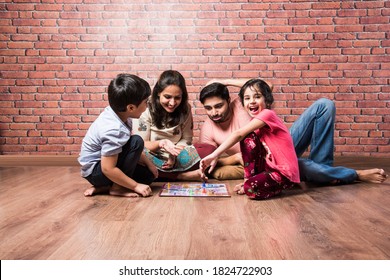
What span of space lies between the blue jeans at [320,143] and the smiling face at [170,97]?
0.84 metres

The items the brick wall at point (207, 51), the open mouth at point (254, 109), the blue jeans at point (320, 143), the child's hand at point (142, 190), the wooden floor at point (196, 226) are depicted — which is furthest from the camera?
the brick wall at point (207, 51)

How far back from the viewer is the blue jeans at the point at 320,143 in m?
2.33

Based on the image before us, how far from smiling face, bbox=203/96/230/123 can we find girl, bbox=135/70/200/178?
6.1 inches

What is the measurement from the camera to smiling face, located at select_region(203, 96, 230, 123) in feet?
8.28

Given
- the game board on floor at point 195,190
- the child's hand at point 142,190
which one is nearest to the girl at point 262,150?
the game board on floor at point 195,190

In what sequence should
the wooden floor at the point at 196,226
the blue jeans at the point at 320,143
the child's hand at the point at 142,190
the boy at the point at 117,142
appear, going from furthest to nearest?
A: the blue jeans at the point at 320,143
the child's hand at the point at 142,190
the boy at the point at 117,142
the wooden floor at the point at 196,226

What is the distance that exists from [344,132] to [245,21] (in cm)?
152

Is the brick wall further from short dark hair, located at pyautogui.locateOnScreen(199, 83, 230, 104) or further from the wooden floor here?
the wooden floor

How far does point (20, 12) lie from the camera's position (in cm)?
356

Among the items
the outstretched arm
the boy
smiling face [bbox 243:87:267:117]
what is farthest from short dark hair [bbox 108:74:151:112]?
smiling face [bbox 243:87:267:117]

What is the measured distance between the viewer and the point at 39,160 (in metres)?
3.57

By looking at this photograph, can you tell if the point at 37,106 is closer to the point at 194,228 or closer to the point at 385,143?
the point at 194,228

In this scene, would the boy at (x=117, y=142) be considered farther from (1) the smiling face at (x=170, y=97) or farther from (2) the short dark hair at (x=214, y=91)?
(2) the short dark hair at (x=214, y=91)

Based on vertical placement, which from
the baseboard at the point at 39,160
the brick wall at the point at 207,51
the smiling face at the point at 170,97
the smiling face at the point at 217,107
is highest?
the brick wall at the point at 207,51
